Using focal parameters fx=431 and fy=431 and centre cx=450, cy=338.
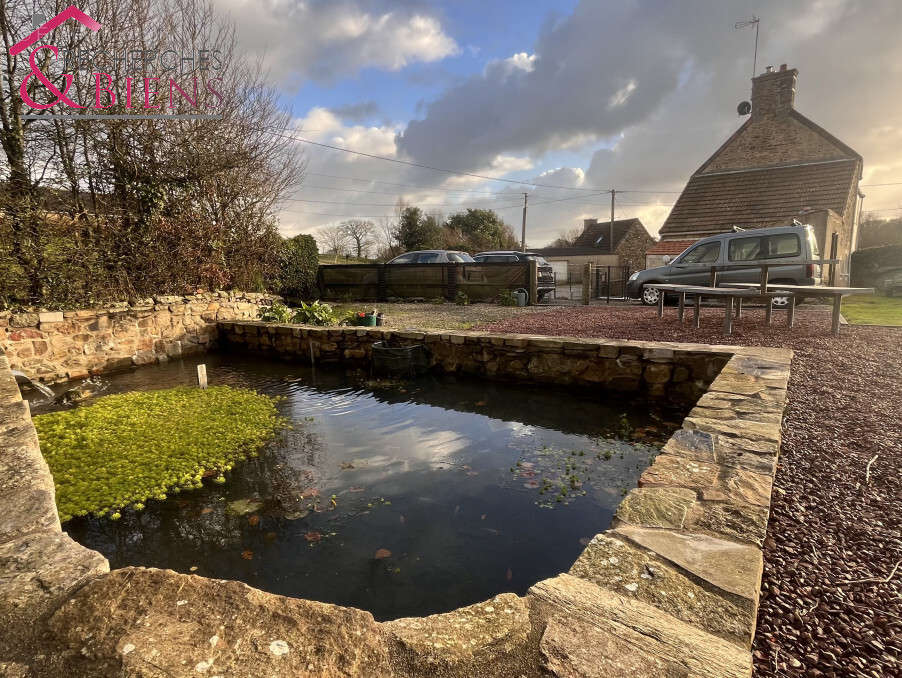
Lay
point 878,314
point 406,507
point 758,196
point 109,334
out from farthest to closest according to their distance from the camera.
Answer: point 758,196
point 878,314
point 109,334
point 406,507

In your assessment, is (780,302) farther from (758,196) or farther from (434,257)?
(434,257)

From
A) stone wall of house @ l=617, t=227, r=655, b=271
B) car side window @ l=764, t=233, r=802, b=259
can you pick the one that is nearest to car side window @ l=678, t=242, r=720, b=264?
car side window @ l=764, t=233, r=802, b=259

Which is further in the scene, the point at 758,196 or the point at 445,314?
the point at 758,196

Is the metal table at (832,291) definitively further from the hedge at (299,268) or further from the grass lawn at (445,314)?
the hedge at (299,268)

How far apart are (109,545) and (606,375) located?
5034 millimetres

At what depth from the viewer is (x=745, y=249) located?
10.1m

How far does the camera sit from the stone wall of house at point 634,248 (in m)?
32.7

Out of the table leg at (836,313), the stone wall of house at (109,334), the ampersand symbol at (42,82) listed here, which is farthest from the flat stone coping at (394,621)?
the ampersand symbol at (42,82)

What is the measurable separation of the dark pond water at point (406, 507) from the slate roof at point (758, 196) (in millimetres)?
15023

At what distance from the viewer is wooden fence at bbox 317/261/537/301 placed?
14.1 m

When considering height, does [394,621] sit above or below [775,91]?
below

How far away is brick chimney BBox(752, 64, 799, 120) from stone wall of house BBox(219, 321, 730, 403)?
17411mm

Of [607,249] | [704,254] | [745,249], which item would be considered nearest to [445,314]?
[704,254]

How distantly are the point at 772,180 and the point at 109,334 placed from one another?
2112 cm
